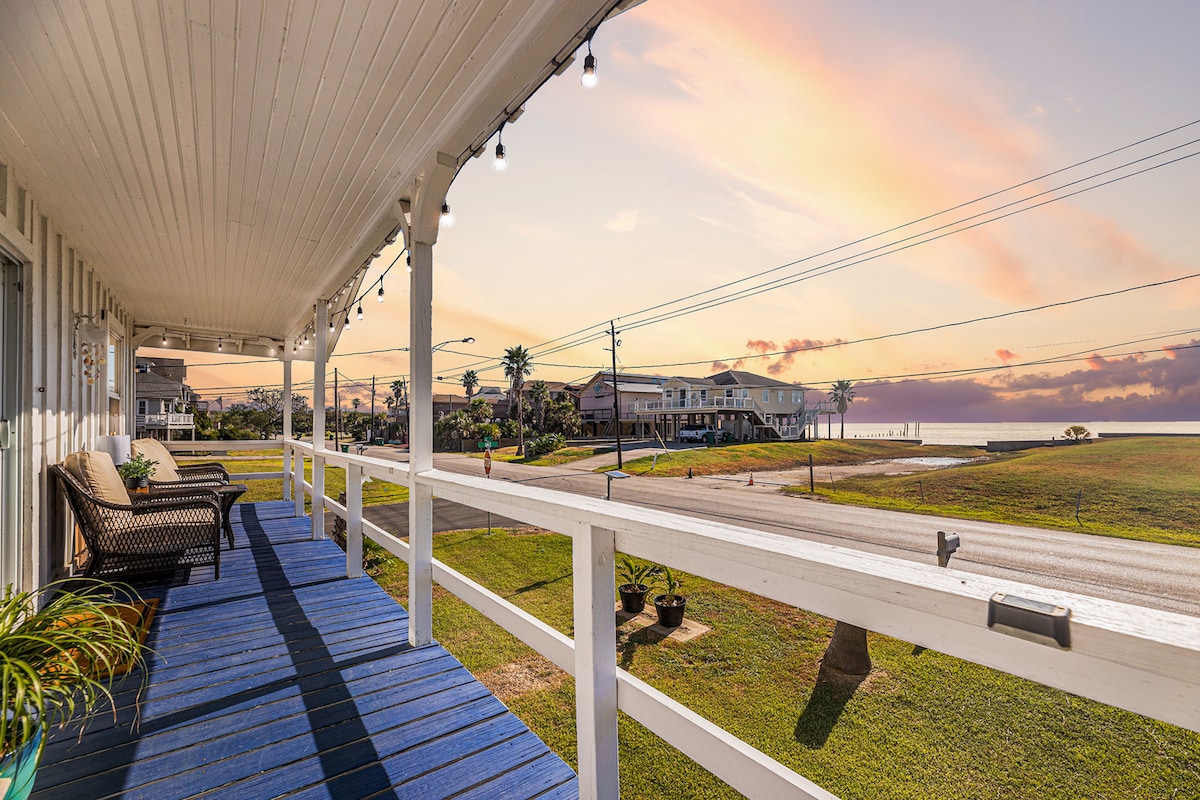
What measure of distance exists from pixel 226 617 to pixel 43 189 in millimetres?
2601

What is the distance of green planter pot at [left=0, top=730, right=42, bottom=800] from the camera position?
1.12 m

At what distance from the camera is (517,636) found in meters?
1.84

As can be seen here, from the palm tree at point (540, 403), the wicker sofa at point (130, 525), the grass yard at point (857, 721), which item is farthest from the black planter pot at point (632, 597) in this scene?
the palm tree at point (540, 403)

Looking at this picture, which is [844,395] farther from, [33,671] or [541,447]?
[33,671]

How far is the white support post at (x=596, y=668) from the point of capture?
1372 millimetres

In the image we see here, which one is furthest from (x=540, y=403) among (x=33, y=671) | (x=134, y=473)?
(x=33, y=671)

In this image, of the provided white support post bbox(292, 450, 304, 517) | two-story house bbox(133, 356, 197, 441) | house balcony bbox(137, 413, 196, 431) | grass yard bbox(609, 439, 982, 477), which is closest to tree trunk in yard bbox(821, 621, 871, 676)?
white support post bbox(292, 450, 304, 517)

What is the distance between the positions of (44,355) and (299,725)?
113 inches

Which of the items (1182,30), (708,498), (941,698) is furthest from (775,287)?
(941,698)

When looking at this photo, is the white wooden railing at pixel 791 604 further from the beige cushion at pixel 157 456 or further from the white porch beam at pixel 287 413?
the white porch beam at pixel 287 413

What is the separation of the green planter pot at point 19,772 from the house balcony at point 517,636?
422 millimetres

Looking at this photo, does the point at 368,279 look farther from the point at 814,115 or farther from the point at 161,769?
the point at 814,115

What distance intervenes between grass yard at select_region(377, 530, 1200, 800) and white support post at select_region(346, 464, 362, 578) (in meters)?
1.98

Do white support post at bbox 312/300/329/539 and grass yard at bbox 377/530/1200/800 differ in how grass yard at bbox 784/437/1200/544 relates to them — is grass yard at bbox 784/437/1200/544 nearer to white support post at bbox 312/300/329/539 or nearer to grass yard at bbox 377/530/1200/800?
grass yard at bbox 377/530/1200/800
